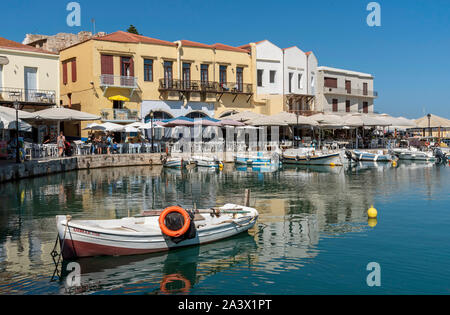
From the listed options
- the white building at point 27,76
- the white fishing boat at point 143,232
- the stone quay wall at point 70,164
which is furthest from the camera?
the white building at point 27,76

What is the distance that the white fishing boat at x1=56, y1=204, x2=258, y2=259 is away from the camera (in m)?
10.3

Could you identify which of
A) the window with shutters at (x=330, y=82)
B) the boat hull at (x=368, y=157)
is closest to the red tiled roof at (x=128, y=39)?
Answer: the boat hull at (x=368, y=157)

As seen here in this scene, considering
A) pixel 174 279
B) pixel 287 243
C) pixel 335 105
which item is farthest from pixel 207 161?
pixel 335 105

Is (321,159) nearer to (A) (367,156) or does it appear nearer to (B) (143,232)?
(A) (367,156)

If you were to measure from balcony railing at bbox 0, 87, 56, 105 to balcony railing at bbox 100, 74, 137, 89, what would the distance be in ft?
13.7

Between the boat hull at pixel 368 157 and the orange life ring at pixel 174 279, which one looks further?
the boat hull at pixel 368 157

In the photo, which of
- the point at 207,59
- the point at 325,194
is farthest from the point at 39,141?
the point at 325,194

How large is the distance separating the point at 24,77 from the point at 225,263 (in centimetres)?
3074

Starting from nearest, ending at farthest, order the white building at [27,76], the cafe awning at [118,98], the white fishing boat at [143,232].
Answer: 1. the white fishing boat at [143,232]
2. the white building at [27,76]
3. the cafe awning at [118,98]

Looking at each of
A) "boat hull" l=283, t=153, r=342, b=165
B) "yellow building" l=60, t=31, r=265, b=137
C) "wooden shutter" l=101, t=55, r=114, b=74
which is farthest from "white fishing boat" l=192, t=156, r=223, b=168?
"wooden shutter" l=101, t=55, r=114, b=74

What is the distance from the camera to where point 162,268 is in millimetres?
10258

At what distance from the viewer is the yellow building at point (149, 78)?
36.6m

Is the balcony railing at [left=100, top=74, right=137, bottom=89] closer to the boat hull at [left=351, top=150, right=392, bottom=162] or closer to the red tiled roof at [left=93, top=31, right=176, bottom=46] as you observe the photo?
the red tiled roof at [left=93, top=31, right=176, bottom=46]

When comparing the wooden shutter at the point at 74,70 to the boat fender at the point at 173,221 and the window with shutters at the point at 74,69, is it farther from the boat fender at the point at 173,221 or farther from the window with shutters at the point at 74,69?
the boat fender at the point at 173,221
